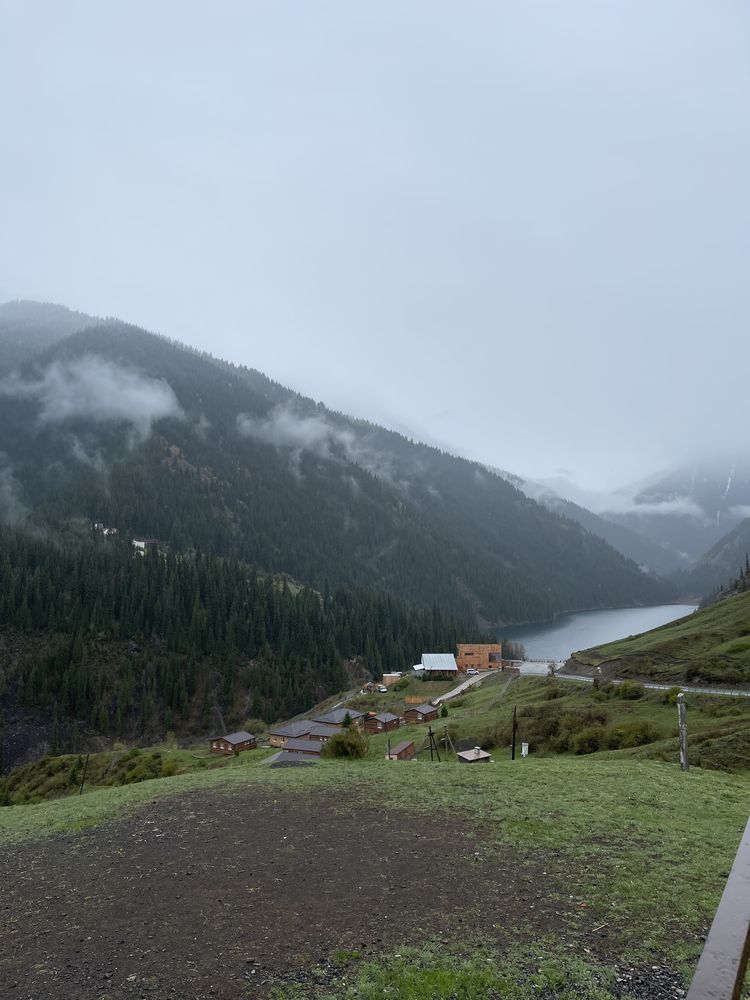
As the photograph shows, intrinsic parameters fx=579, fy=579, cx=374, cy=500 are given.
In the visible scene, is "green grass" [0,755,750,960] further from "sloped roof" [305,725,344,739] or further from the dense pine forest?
the dense pine forest

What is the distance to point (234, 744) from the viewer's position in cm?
7775

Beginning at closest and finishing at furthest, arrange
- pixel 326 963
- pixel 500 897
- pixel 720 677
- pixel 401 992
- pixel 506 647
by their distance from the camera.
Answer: pixel 401 992, pixel 326 963, pixel 500 897, pixel 720 677, pixel 506 647

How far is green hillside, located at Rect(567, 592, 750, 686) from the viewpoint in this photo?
55969 mm

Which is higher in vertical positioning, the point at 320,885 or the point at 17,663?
the point at 320,885

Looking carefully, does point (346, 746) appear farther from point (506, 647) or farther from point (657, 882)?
point (506, 647)


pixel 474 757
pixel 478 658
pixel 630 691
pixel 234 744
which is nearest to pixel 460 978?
pixel 474 757

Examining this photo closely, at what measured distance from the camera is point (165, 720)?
385ft

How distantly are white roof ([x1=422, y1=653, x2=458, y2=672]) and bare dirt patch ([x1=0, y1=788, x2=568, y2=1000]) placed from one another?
363 ft

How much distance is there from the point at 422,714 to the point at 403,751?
97.2 feet

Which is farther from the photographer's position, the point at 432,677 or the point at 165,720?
the point at 432,677

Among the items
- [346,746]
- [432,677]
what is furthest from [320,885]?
[432,677]

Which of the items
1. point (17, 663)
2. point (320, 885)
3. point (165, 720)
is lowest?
point (165, 720)

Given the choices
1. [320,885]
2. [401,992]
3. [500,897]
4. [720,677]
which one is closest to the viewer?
[401,992]

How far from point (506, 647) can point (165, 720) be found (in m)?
99.5
